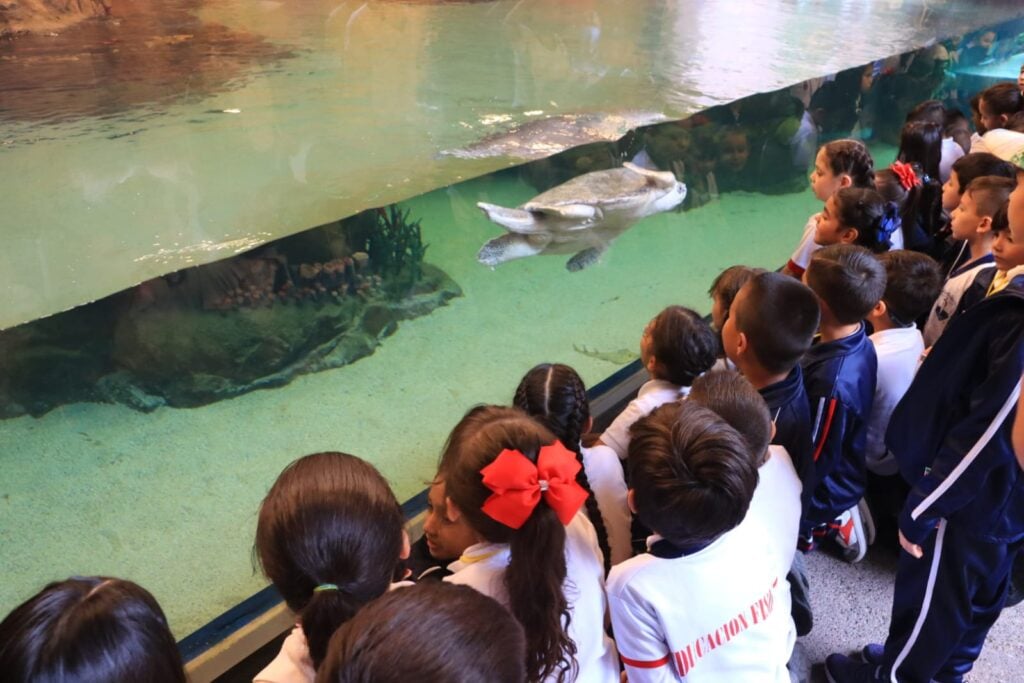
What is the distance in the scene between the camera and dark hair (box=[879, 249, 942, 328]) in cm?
175

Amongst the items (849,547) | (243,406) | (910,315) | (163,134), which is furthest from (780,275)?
(163,134)

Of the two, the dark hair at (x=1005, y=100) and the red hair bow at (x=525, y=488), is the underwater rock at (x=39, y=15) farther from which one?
the dark hair at (x=1005, y=100)

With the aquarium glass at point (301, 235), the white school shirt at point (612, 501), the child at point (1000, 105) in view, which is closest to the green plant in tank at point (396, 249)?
the aquarium glass at point (301, 235)

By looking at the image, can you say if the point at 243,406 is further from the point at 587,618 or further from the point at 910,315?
the point at 910,315

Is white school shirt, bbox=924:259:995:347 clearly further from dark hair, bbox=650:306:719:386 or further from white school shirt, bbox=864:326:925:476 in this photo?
dark hair, bbox=650:306:719:386

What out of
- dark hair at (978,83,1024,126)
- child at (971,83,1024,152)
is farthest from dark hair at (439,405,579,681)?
dark hair at (978,83,1024,126)

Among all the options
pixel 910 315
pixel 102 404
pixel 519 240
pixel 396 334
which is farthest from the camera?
pixel 519 240

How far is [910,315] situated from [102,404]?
7.43 ft

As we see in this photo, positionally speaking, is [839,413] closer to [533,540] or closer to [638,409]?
[638,409]

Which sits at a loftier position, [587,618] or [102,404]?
[587,618]

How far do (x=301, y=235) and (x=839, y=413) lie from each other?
5.52 ft

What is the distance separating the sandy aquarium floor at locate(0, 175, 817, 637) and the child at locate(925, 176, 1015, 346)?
3.61 feet

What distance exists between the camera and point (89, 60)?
3.66 m

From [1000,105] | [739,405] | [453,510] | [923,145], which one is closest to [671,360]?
[739,405]
